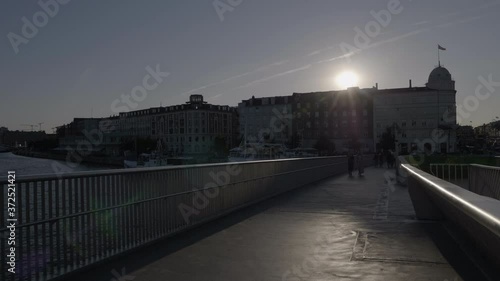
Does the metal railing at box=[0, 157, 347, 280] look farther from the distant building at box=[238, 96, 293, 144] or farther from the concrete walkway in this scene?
the distant building at box=[238, 96, 293, 144]

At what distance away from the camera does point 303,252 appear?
679 centimetres

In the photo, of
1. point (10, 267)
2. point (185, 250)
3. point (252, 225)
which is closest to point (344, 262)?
point (185, 250)

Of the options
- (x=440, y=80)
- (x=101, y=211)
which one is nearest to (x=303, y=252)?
(x=101, y=211)

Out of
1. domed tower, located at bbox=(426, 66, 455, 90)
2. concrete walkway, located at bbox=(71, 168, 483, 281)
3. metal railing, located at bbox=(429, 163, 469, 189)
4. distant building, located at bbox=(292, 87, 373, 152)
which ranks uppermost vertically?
domed tower, located at bbox=(426, 66, 455, 90)

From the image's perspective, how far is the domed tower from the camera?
120 metres

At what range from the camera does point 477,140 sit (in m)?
102

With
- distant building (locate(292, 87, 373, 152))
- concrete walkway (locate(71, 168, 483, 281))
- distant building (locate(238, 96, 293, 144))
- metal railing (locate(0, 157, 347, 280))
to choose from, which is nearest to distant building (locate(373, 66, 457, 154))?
distant building (locate(292, 87, 373, 152))

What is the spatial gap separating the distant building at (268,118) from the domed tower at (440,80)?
38.0 metres

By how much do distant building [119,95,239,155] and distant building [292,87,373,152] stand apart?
101ft

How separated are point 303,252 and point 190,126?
15333 cm

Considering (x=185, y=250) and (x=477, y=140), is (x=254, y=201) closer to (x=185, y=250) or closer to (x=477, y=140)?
(x=185, y=250)

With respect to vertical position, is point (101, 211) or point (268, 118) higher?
point (268, 118)

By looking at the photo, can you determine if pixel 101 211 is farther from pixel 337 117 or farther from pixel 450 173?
pixel 337 117

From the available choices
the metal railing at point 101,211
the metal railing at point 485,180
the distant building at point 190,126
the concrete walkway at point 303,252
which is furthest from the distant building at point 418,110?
the metal railing at point 101,211
